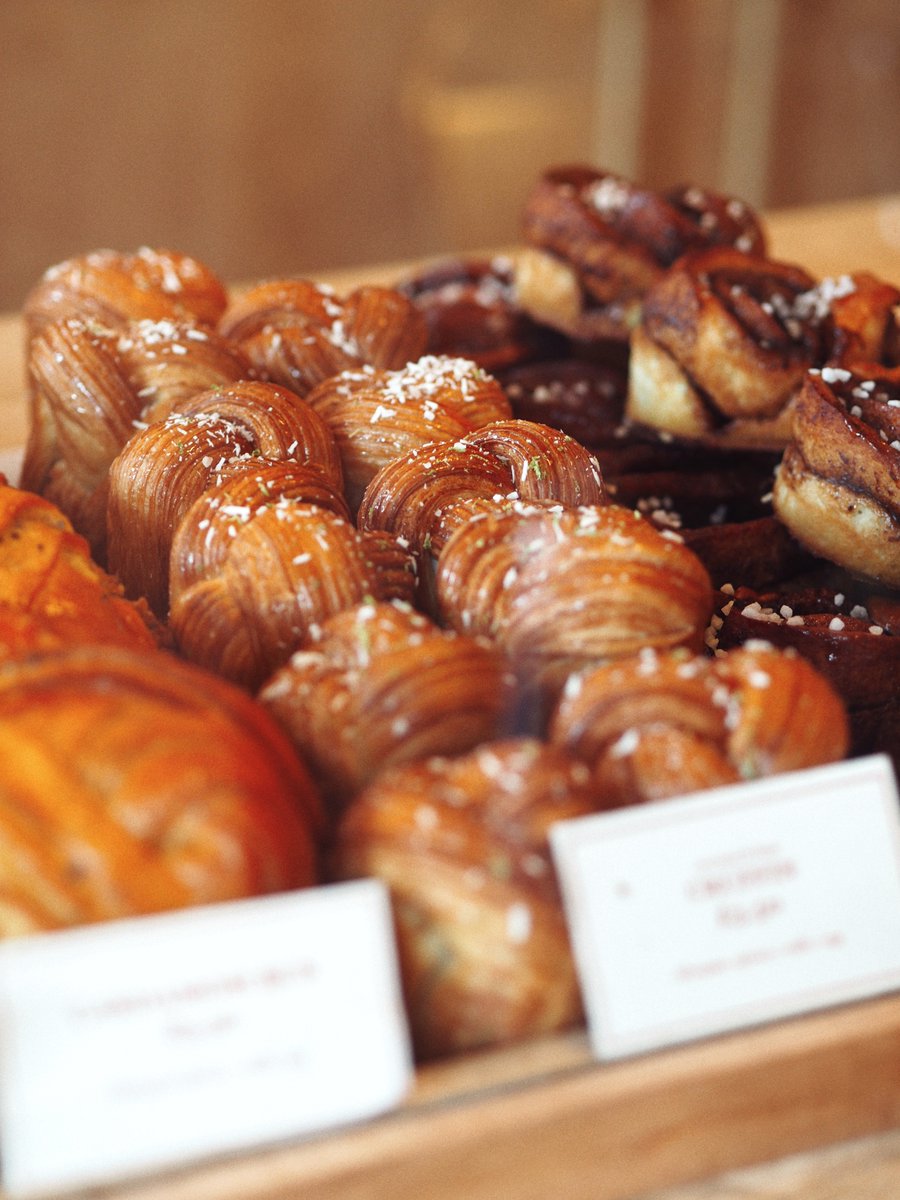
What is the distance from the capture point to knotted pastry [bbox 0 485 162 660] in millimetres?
1270

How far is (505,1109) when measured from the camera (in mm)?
993

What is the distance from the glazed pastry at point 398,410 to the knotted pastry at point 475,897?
657 mm

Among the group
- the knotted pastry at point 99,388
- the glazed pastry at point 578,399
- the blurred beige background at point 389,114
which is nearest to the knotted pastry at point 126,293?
the knotted pastry at point 99,388

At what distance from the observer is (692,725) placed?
112cm

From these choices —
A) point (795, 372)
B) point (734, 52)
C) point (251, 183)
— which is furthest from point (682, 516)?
point (734, 52)

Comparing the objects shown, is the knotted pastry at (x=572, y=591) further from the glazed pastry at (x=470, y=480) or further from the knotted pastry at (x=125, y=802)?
the knotted pastry at (x=125, y=802)

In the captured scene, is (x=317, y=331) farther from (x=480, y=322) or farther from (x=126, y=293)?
(x=480, y=322)

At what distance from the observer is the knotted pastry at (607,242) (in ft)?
7.36

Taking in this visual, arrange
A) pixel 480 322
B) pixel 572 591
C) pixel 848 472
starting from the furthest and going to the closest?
pixel 480 322 < pixel 848 472 < pixel 572 591

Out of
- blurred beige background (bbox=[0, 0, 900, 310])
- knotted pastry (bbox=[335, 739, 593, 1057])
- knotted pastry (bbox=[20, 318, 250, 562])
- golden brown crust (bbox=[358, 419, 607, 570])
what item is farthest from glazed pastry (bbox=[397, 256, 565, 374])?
blurred beige background (bbox=[0, 0, 900, 310])

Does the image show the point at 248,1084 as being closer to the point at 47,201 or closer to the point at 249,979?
the point at 249,979

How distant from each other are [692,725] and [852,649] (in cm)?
45

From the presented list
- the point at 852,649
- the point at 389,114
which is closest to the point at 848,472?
the point at 852,649

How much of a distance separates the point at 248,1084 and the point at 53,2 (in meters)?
4.03
